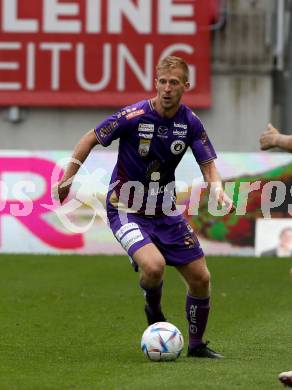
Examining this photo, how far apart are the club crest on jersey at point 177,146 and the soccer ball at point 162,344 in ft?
4.66

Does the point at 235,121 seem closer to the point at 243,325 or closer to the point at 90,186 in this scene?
the point at 90,186

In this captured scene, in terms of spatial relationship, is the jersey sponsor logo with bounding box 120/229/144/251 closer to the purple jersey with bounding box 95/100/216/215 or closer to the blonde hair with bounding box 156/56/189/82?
the purple jersey with bounding box 95/100/216/215

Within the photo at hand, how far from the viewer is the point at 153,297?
398 inches

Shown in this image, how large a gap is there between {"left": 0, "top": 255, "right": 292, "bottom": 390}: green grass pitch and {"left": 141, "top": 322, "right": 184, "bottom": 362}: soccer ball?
84 millimetres

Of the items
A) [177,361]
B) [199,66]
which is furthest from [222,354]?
[199,66]

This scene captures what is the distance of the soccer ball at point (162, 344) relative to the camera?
9.44 m

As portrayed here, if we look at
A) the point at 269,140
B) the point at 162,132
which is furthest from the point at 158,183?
the point at 269,140

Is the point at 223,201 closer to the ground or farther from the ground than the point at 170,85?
closer to the ground

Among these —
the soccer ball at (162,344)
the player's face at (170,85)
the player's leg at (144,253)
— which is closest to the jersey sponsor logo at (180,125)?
the player's face at (170,85)

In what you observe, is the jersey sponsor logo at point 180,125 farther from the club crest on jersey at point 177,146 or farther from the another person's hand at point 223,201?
the another person's hand at point 223,201

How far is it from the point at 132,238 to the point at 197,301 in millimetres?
740

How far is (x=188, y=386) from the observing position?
8234 millimetres

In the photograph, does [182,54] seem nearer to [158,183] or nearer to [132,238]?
[158,183]

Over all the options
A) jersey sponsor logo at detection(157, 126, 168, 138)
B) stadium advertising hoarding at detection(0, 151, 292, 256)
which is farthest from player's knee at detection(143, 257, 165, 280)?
stadium advertising hoarding at detection(0, 151, 292, 256)
